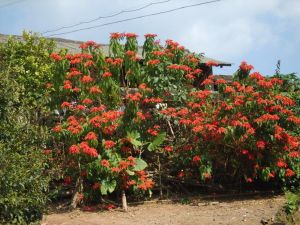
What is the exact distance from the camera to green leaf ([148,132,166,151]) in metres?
11.3

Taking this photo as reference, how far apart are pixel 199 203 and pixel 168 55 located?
348cm

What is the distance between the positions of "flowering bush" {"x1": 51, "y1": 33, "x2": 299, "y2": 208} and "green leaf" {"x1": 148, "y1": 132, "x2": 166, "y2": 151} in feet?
0.08

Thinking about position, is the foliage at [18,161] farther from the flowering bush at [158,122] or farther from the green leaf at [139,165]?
the green leaf at [139,165]

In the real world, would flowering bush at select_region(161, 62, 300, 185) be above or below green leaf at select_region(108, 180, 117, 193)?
above

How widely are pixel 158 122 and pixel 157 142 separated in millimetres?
738

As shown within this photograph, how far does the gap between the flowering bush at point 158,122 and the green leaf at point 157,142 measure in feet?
0.08

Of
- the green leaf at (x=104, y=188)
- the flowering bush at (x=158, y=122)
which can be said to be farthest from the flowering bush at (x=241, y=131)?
the green leaf at (x=104, y=188)

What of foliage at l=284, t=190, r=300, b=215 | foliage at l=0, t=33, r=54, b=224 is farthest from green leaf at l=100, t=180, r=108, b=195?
foliage at l=284, t=190, r=300, b=215

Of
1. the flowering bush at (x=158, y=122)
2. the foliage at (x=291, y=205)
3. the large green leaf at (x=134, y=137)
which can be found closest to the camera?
the foliage at (x=291, y=205)

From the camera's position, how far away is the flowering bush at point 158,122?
10.6 m

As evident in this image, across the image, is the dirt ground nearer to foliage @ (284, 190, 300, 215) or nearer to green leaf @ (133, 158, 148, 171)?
foliage @ (284, 190, 300, 215)

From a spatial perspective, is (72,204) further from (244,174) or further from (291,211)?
(291,211)

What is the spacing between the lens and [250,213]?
31.8 feet

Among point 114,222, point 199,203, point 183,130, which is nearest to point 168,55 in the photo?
point 183,130
